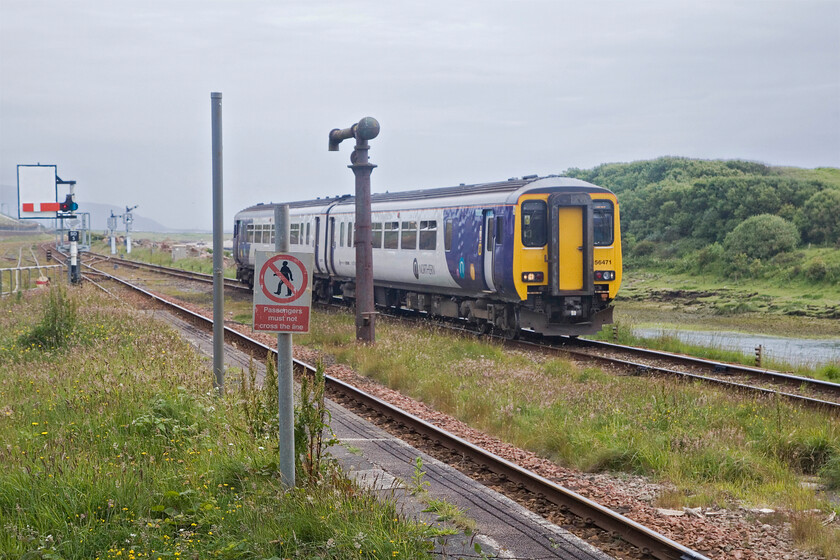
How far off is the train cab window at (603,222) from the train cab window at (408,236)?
535 cm

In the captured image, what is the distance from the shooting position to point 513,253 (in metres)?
18.3

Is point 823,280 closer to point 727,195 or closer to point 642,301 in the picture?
point 642,301

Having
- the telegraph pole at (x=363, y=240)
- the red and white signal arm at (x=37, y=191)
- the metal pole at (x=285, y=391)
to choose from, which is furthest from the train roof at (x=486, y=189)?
the red and white signal arm at (x=37, y=191)

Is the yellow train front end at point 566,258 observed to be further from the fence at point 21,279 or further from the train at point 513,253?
the fence at point 21,279

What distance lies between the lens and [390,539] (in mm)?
6082

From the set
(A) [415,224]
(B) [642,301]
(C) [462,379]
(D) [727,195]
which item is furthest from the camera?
(D) [727,195]

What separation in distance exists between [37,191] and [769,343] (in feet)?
84.9

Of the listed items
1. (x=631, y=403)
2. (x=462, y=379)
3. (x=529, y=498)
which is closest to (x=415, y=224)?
(x=462, y=379)

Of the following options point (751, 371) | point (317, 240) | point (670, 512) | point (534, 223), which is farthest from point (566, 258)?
point (317, 240)

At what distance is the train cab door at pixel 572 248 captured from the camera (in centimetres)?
1845

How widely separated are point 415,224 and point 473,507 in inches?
605

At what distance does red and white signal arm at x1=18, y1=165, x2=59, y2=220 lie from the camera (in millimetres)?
32938

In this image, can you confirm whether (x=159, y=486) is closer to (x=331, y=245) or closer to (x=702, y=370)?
(x=702, y=370)

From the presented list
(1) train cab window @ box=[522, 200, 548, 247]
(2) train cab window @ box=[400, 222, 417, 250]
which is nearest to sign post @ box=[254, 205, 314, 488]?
(1) train cab window @ box=[522, 200, 548, 247]
